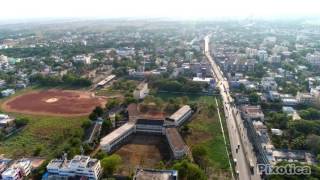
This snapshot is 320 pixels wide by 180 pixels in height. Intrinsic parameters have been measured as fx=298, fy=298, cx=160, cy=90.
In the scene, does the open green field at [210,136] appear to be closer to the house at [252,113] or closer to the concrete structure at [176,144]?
the concrete structure at [176,144]

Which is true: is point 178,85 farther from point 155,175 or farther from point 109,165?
point 155,175

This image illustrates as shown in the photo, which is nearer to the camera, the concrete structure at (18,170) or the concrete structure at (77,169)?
the concrete structure at (77,169)

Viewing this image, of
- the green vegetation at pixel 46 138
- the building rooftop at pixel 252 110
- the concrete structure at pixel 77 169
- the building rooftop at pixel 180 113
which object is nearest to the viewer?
the concrete structure at pixel 77 169

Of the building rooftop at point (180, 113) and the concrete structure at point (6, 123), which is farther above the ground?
the building rooftop at point (180, 113)

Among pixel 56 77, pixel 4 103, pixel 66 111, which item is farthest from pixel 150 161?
pixel 56 77

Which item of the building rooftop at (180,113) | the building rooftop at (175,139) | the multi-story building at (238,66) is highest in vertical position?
the multi-story building at (238,66)

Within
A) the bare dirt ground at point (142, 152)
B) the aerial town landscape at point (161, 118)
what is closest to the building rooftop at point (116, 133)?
the aerial town landscape at point (161, 118)

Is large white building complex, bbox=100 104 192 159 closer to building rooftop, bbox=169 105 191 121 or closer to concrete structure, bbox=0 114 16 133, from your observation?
building rooftop, bbox=169 105 191 121

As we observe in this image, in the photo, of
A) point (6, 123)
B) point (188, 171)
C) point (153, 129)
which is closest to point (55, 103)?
point (6, 123)
